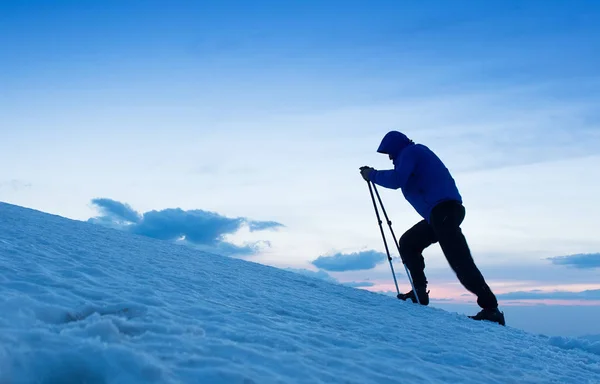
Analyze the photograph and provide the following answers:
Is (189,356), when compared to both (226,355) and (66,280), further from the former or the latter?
(66,280)

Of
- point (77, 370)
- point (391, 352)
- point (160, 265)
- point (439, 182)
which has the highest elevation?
point (439, 182)

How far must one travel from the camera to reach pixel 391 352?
3.43m

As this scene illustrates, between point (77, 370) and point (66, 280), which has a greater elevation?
point (66, 280)

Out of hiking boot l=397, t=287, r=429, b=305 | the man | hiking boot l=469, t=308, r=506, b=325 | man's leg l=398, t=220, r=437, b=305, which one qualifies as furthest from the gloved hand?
hiking boot l=469, t=308, r=506, b=325

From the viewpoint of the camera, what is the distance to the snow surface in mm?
2293

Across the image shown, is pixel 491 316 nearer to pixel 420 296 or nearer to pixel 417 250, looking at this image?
pixel 420 296

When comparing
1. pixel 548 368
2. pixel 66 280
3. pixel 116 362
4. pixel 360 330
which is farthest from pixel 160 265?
pixel 548 368

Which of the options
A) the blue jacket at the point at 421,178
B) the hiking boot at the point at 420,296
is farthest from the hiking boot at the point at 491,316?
the blue jacket at the point at 421,178

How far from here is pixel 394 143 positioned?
716cm

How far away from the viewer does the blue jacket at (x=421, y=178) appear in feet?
22.2

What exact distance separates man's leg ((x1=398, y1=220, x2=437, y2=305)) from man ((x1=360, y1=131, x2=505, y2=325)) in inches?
6.9

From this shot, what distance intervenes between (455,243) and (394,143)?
5.19ft

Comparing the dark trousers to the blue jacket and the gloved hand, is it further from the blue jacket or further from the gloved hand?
the gloved hand

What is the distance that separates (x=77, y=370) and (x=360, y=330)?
2431mm
